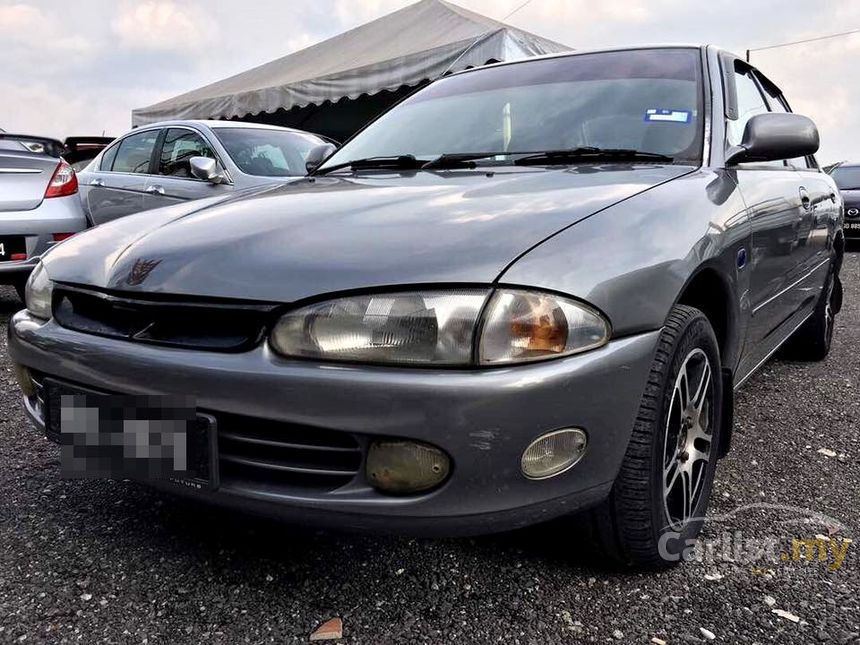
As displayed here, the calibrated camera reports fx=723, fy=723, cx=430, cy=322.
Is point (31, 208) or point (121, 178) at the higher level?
point (121, 178)

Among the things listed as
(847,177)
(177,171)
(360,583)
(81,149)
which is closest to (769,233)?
(360,583)

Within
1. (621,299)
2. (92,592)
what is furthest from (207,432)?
(621,299)

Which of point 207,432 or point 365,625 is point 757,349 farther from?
point 207,432

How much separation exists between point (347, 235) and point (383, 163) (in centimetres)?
96

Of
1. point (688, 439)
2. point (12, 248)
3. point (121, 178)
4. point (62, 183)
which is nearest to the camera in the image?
point (688, 439)

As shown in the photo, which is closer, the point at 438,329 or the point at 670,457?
the point at 438,329

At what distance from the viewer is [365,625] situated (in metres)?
1.44

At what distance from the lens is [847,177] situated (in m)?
11.8

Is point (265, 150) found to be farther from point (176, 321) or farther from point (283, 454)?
point (283, 454)

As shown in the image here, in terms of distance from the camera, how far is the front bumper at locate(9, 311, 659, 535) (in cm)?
123

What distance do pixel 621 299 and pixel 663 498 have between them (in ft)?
1.60

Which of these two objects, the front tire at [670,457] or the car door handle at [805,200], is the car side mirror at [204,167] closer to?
the car door handle at [805,200]

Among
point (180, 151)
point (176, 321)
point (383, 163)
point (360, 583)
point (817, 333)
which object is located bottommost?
point (360, 583)

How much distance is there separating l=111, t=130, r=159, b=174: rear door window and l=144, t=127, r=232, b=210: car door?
164 millimetres
